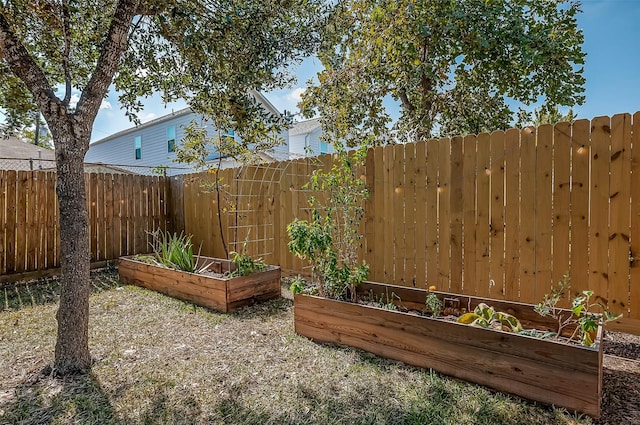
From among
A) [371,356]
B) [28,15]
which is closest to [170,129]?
[28,15]

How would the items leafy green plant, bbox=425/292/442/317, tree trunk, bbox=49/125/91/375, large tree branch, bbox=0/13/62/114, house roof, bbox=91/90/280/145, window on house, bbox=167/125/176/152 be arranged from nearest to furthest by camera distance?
large tree branch, bbox=0/13/62/114 < tree trunk, bbox=49/125/91/375 < leafy green plant, bbox=425/292/442/317 < house roof, bbox=91/90/280/145 < window on house, bbox=167/125/176/152

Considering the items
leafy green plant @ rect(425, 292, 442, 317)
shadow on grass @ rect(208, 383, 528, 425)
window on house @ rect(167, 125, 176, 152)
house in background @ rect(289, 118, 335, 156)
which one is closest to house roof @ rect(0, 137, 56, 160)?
window on house @ rect(167, 125, 176, 152)

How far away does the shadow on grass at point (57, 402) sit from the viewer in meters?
1.83

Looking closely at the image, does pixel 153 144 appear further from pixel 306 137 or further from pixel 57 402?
pixel 57 402

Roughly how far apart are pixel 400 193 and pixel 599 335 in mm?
2145

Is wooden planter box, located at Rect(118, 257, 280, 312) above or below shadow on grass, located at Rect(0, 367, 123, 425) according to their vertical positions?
above

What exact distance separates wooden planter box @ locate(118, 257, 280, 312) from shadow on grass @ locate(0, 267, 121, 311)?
549 millimetres

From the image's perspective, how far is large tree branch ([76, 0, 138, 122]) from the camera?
2.25 metres

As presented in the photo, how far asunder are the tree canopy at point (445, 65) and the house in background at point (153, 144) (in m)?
5.73

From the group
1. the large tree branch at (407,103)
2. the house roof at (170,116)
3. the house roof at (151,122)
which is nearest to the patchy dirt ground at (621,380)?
the large tree branch at (407,103)

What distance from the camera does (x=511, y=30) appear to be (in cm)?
458

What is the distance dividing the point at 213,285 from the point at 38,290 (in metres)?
2.67

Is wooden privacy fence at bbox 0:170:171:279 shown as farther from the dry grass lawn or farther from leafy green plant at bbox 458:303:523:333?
leafy green plant at bbox 458:303:523:333

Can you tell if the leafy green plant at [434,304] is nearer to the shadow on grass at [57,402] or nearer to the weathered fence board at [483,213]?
the weathered fence board at [483,213]
